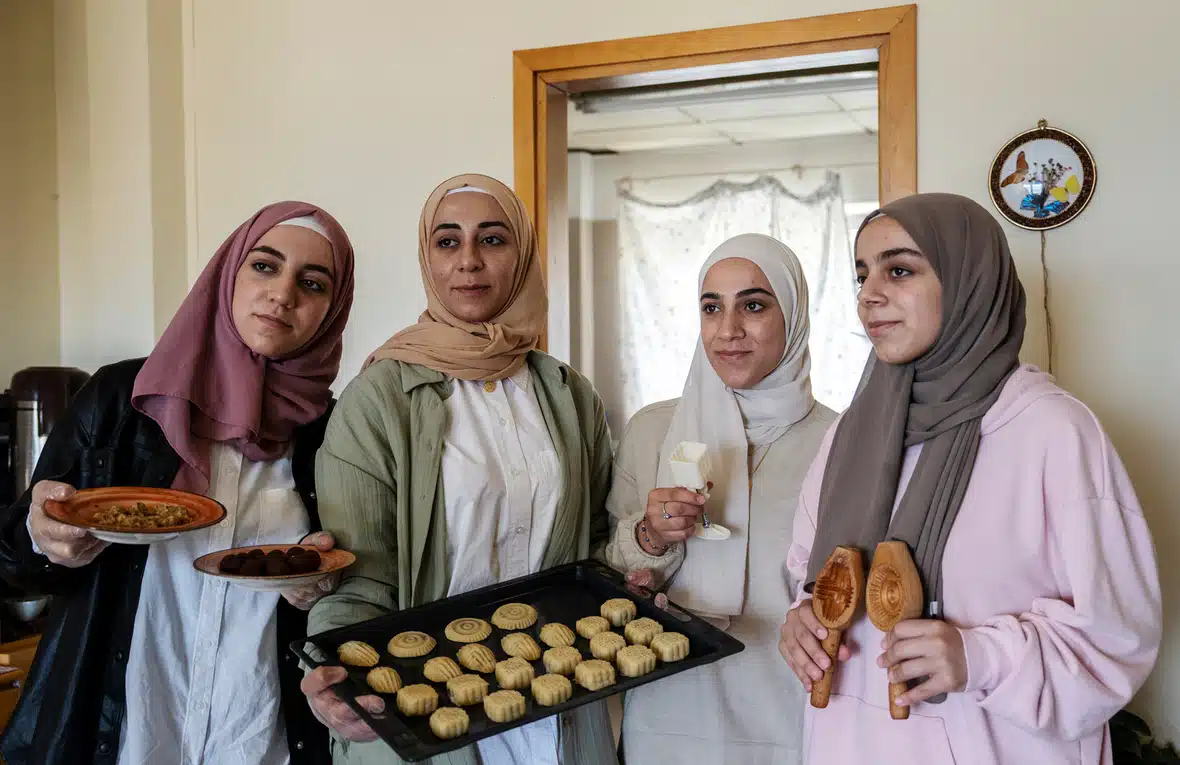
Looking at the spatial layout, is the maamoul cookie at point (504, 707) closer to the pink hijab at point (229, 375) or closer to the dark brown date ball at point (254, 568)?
the dark brown date ball at point (254, 568)

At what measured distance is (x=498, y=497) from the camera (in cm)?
170

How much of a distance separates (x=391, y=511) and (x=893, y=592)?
905mm

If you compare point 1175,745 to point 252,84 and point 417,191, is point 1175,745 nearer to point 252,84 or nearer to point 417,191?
point 417,191

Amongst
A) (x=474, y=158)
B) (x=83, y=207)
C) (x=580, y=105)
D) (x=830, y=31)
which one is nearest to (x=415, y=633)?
(x=474, y=158)

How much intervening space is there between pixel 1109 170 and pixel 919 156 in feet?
1.59

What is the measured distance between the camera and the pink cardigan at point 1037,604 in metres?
1.17

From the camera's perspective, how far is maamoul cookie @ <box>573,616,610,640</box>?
5.38ft

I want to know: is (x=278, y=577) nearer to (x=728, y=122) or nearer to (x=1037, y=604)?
(x=1037, y=604)

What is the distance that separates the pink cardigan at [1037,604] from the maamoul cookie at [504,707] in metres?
0.52

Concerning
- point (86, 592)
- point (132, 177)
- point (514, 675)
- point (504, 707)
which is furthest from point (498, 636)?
point (132, 177)

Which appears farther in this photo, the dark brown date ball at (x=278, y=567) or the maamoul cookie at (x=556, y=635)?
the maamoul cookie at (x=556, y=635)

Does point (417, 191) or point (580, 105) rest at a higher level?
point (580, 105)

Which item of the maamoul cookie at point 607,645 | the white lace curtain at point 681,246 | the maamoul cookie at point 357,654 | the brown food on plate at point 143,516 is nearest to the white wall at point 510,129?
the maamoul cookie at point 607,645

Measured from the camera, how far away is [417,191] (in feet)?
10.1
